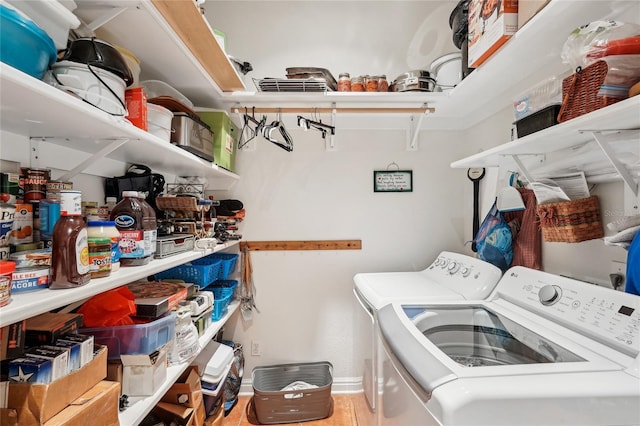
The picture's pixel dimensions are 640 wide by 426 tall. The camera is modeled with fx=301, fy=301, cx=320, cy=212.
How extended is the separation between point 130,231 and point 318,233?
148 centimetres

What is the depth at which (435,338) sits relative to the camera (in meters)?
1.23

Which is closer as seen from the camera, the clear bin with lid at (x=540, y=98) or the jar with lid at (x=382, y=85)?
the clear bin with lid at (x=540, y=98)

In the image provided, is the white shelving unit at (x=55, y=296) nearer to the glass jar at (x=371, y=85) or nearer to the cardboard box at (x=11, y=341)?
the cardboard box at (x=11, y=341)

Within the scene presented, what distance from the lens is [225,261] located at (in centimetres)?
216

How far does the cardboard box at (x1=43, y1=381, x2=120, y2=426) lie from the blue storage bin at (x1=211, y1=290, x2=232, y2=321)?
1.03 metres

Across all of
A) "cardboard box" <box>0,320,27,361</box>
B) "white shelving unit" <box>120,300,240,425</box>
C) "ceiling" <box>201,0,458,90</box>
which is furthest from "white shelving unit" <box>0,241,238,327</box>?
"ceiling" <box>201,0,458,90</box>

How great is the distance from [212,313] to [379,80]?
1.86m

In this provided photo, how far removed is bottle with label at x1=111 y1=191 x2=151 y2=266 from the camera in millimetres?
1055

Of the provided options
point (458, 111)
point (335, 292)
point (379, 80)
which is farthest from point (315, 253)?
point (458, 111)

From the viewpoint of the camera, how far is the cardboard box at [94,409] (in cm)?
73

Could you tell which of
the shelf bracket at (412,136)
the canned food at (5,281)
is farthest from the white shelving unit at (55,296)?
the shelf bracket at (412,136)

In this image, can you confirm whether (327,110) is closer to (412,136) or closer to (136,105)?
(412,136)

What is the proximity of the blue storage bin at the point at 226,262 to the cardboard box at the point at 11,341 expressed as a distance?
1.34m

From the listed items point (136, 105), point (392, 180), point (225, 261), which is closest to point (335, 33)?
point (392, 180)
